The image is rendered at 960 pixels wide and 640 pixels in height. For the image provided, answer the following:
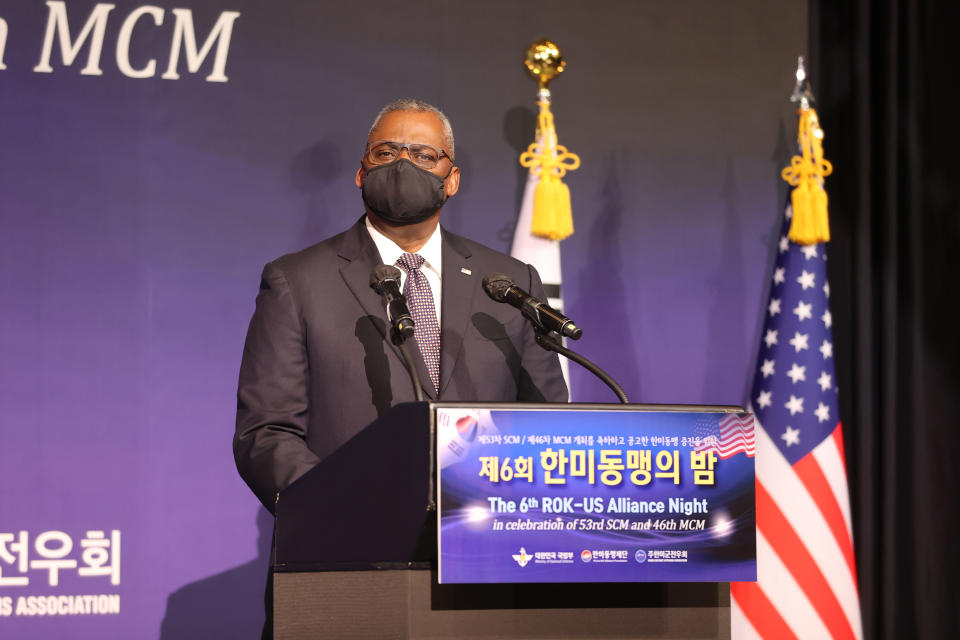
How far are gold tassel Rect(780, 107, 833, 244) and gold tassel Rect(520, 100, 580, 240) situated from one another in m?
0.81

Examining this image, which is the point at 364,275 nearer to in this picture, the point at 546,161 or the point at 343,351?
the point at 343,351

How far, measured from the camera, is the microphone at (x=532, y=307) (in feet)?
5.41

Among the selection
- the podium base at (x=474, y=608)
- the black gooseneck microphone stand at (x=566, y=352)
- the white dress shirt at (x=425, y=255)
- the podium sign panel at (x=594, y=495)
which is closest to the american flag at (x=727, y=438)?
the podium sign panel at (x=594, y=495)

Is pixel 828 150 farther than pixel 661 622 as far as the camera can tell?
Yes

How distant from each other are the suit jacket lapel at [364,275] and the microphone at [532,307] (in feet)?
1.04

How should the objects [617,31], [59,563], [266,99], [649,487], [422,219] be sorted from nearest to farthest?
[649,487], [422,219], [59,563], [266,99], [617,31]

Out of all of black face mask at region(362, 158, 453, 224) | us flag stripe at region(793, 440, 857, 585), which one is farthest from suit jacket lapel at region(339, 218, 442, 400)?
us flag stripe at region(793, 440, 857, 585)

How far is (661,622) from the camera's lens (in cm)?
143

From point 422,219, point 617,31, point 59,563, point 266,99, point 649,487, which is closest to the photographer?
point 649,487

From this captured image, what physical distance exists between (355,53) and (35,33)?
3.56ft

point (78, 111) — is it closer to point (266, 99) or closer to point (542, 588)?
point (266, 99)

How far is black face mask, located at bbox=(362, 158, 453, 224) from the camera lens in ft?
7.18

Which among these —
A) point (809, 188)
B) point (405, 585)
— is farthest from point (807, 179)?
point (405, 585)

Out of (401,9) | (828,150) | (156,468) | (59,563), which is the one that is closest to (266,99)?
(401,9)
